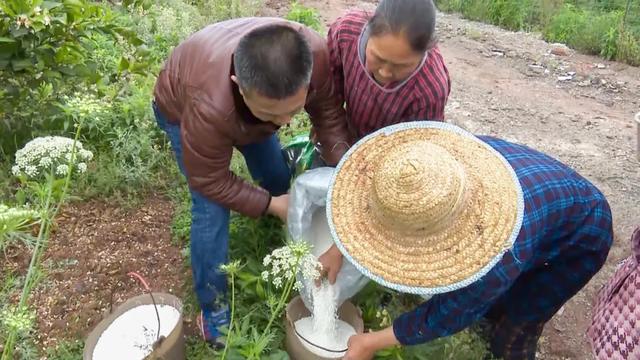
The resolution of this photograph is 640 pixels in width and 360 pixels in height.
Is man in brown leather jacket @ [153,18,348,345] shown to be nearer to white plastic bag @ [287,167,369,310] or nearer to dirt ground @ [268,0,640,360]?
white plastic bag @ [287,167,369,310]

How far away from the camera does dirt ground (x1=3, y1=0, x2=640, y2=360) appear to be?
2.63 m

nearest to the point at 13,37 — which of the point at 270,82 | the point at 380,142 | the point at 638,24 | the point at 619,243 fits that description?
the point at 270,82

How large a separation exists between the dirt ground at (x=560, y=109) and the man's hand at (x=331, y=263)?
1287 millimetres

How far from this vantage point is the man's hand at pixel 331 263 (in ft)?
6.82

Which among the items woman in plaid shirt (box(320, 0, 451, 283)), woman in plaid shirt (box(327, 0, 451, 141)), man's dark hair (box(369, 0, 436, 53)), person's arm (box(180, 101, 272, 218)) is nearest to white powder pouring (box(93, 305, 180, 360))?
person's arm (box(180, 101, 272, 218))

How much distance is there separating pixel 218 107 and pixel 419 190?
796mm

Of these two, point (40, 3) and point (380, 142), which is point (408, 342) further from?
point (40, 3)

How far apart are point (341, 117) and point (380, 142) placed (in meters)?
0.69

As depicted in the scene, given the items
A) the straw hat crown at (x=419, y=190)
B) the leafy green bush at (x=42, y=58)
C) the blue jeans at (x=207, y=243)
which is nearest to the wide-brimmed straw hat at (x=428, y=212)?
the straw hat crown at (x=419, y=190)

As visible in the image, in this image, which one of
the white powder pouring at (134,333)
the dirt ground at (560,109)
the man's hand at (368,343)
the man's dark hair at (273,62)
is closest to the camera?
the man's dark hair at (273,62)

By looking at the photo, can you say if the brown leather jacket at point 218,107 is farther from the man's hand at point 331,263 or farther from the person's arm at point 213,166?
the man's hand at point 331,263

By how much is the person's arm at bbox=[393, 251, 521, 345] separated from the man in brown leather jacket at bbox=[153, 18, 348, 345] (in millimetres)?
715

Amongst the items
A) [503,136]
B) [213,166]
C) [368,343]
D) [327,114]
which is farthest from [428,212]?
[503,136]

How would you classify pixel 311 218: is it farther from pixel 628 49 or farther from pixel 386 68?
pixel 628 49
